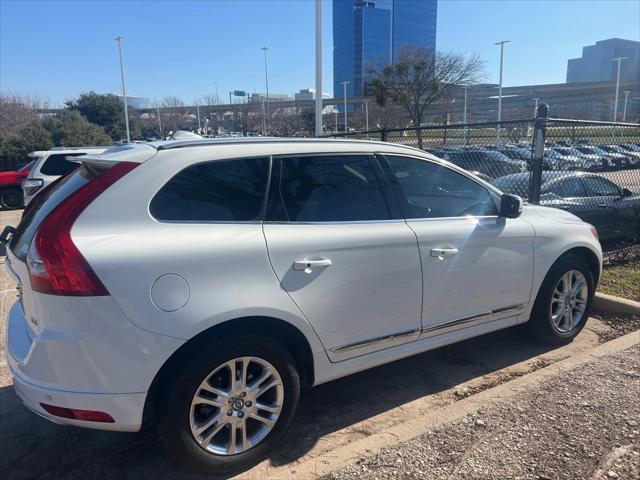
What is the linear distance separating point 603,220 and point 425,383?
5481 mm

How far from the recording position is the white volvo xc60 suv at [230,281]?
233cm

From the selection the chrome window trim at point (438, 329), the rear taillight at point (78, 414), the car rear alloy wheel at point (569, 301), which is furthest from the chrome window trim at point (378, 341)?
the car rear alloy wheel at point (569, 301)

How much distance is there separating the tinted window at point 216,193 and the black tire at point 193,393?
66cm

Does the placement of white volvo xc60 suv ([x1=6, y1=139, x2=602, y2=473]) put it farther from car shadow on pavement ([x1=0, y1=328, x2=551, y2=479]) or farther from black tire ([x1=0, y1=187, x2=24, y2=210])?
black tire ([x1=0, y1=187, x2=24, y2=210])

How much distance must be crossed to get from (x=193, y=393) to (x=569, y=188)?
706 centimetres

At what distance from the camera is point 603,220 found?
7.73 m

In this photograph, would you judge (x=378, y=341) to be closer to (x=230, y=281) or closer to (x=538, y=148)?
(x=230, y=281)

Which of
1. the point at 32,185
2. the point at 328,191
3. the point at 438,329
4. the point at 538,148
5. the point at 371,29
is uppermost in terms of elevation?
the point at 371,29

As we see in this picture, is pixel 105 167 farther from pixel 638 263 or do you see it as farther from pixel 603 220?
pixel 603 220

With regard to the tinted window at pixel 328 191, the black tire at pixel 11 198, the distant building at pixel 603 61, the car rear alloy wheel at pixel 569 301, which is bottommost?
the black tire at pixel 11 198

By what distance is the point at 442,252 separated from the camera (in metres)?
3.38

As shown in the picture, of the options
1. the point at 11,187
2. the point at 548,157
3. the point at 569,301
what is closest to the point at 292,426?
the point at 569,301

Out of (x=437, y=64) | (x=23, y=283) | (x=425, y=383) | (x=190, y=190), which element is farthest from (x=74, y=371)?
(x=437, y=64)

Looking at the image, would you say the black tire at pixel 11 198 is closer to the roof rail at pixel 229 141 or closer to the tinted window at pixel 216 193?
the roof rail at pixel 229 141
